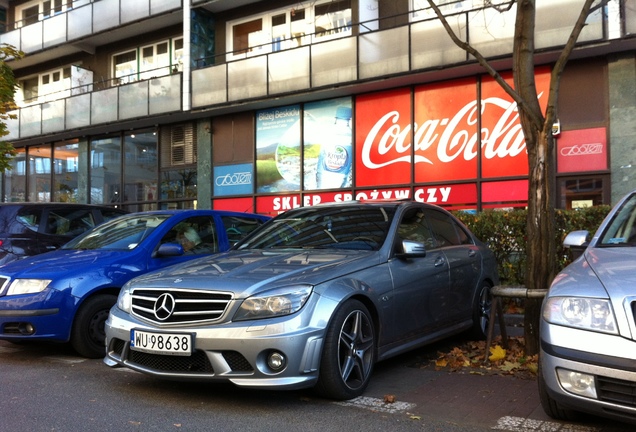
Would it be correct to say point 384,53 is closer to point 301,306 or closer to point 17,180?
point 301,306

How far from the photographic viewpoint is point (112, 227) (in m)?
7.10

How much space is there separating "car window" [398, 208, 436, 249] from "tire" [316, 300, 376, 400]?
110cm

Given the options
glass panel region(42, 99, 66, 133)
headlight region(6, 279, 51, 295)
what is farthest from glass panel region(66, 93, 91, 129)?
headlight region(6, 279, 51, 295)

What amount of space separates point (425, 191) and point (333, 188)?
2.52 m

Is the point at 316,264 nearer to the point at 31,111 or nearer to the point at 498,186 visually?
the point at 498,186

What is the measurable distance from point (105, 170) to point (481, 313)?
56.9 ft

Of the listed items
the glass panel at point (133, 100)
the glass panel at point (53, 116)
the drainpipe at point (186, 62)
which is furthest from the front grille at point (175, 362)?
the glass panel at point (53, 116)

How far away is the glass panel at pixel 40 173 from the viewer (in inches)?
905

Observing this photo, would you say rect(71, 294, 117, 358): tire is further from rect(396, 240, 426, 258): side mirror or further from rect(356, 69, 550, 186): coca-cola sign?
rect(356, 69, 550, 186): coca-cola sign

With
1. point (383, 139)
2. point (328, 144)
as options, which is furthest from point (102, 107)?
point (383, 139)

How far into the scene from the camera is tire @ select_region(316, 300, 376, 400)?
409 cm

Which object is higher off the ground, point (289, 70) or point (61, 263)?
point (289, 70)

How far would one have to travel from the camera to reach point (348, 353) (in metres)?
4.30

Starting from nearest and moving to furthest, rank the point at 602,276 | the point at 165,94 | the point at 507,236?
the point at 602,276 → the point at 507,236 → the point at 165,94
